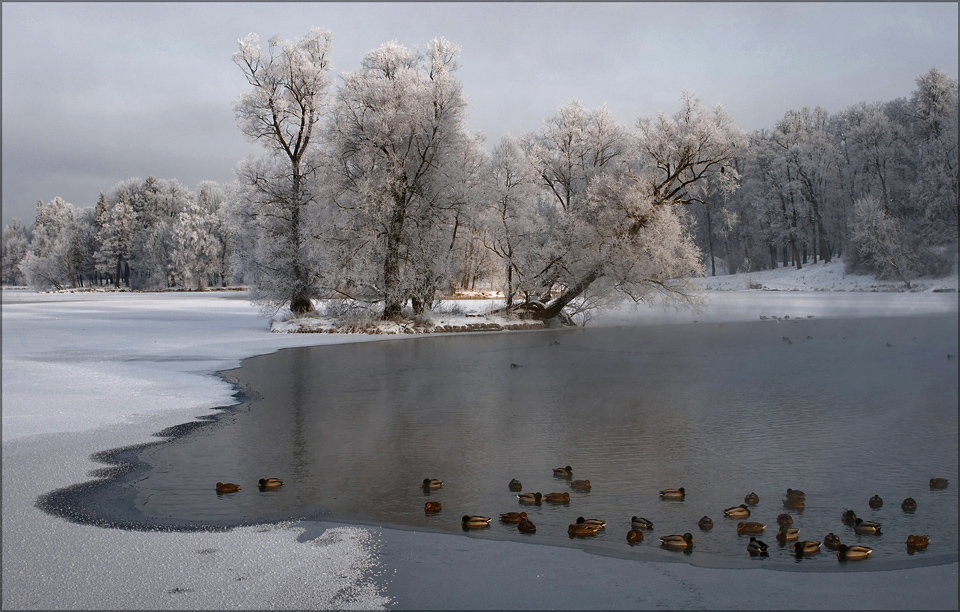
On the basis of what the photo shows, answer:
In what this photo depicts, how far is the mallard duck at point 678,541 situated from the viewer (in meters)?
5.84

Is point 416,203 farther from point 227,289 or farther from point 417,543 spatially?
point 227,289

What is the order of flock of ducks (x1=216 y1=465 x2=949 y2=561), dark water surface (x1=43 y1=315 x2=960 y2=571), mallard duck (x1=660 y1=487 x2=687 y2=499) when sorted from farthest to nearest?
mallard duck (x1=660 y1=487 x2=687 y2=499) → dark water surface (x1=43 y1=315 x2=960 y2=571) → flock of ducks (x1=216 y1=465 x2=949 y2=561)

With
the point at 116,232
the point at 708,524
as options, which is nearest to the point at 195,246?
the point at 116,232

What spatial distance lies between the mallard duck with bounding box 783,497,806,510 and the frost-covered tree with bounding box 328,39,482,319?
2133 cm

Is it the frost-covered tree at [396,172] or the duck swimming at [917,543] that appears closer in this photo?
the duck swimming at [917,543]

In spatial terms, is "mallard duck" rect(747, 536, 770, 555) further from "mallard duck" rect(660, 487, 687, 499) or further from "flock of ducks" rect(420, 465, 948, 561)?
"mallard duck" rect(660, 487, 687, 499)

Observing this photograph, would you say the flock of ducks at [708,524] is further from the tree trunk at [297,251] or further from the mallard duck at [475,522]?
the tree trunk at [297,251]

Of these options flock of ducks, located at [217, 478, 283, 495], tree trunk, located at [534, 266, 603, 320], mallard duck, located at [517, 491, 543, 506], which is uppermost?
tree trunk, located at [534, 266, 603, 320]

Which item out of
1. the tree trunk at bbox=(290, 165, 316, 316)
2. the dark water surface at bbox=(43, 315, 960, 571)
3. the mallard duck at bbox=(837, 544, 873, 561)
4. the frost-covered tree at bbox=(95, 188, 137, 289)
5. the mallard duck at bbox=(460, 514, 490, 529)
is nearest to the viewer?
the mallard duck at bbox=(837, 544, 873, 561)

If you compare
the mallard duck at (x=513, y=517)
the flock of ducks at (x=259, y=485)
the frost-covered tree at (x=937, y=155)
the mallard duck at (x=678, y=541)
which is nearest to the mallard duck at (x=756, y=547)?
the mallard duck at (x=678, y=541)

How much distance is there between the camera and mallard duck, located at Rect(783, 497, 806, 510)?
695 centimetres

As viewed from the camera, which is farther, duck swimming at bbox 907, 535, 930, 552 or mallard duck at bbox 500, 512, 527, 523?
mallard duck at bbox 500, 512, 527, 523

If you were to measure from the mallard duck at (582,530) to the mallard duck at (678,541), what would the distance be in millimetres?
624

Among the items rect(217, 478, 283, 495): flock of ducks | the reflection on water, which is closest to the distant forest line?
the reflection on water
